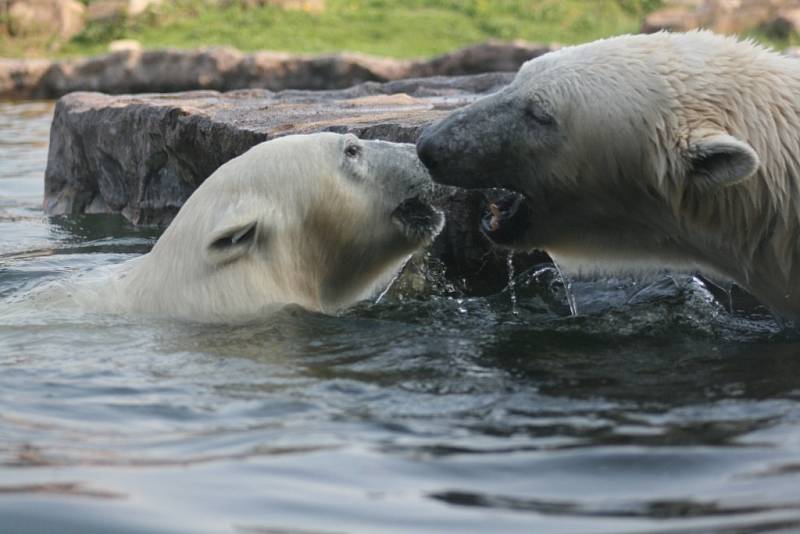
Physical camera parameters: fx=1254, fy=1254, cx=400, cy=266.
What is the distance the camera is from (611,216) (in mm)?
4582

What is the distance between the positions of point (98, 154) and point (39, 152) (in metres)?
4.36

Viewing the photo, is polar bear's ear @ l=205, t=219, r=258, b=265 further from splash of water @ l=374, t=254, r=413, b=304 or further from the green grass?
the green grass

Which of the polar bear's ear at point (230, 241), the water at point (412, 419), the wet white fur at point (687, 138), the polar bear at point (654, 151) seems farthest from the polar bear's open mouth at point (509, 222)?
the polar bear's ear at point (230, 241)

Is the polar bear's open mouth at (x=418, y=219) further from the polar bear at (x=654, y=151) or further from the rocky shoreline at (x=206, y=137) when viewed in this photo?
the polar bear at (x=654, y=151)

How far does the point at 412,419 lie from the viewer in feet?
11.0

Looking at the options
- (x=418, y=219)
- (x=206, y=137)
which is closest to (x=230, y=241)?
(x=418, y=219)

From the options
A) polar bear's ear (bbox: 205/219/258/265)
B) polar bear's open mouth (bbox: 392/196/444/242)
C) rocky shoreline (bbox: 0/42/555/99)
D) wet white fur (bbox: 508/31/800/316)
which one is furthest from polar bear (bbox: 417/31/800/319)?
rocky shoreline (bbox: 0/42/555/99)

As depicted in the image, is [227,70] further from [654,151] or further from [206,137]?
[654,151]

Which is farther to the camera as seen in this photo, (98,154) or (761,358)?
(98,154)

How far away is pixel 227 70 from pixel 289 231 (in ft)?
38.3

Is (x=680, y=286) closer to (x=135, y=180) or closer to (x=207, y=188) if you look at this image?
(x=207, y=188)

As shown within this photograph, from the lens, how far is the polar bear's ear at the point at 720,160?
387 cm

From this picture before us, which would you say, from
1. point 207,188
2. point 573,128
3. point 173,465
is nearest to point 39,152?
point 207,188

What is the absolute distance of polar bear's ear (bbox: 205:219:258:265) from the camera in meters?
4.38
